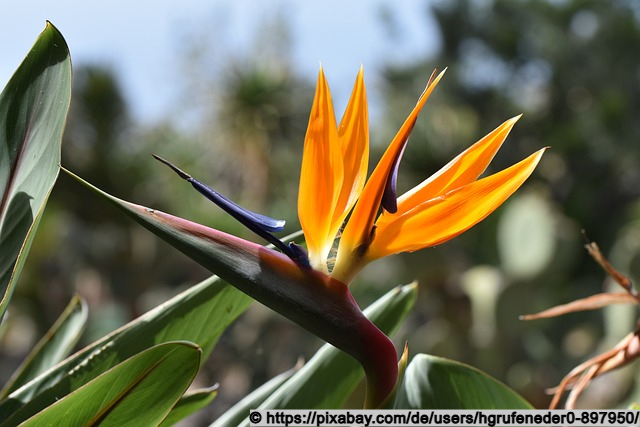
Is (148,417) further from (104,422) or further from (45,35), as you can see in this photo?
(45,35)

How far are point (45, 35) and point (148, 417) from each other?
0.79ft

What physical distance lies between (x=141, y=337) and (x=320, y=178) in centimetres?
19

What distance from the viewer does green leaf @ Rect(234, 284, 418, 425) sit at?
1.86ft

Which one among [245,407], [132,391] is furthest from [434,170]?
[132,391]

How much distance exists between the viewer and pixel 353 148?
458 millimetres

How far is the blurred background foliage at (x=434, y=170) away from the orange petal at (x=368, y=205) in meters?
3.29

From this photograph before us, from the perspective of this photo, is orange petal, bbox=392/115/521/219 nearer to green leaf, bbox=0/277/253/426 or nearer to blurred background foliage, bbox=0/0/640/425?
green leaf, bbox=0/277/253/426

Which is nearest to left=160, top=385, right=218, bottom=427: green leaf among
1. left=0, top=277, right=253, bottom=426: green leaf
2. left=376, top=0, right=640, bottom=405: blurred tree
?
left=0, top=277, right=253, bottom=426: green leaf

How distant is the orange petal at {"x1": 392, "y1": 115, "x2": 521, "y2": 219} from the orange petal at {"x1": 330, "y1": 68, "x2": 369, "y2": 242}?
31 mm

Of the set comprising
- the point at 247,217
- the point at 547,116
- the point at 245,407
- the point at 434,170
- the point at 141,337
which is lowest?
the point at 547,116

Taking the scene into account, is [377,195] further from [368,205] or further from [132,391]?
[132,391]

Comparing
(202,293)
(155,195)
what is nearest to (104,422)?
(202,293)

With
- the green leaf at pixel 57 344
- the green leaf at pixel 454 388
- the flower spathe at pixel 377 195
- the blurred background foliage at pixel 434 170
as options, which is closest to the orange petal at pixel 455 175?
the flower spathe at pixel 377 195

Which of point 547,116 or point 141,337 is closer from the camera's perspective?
point 141,337
